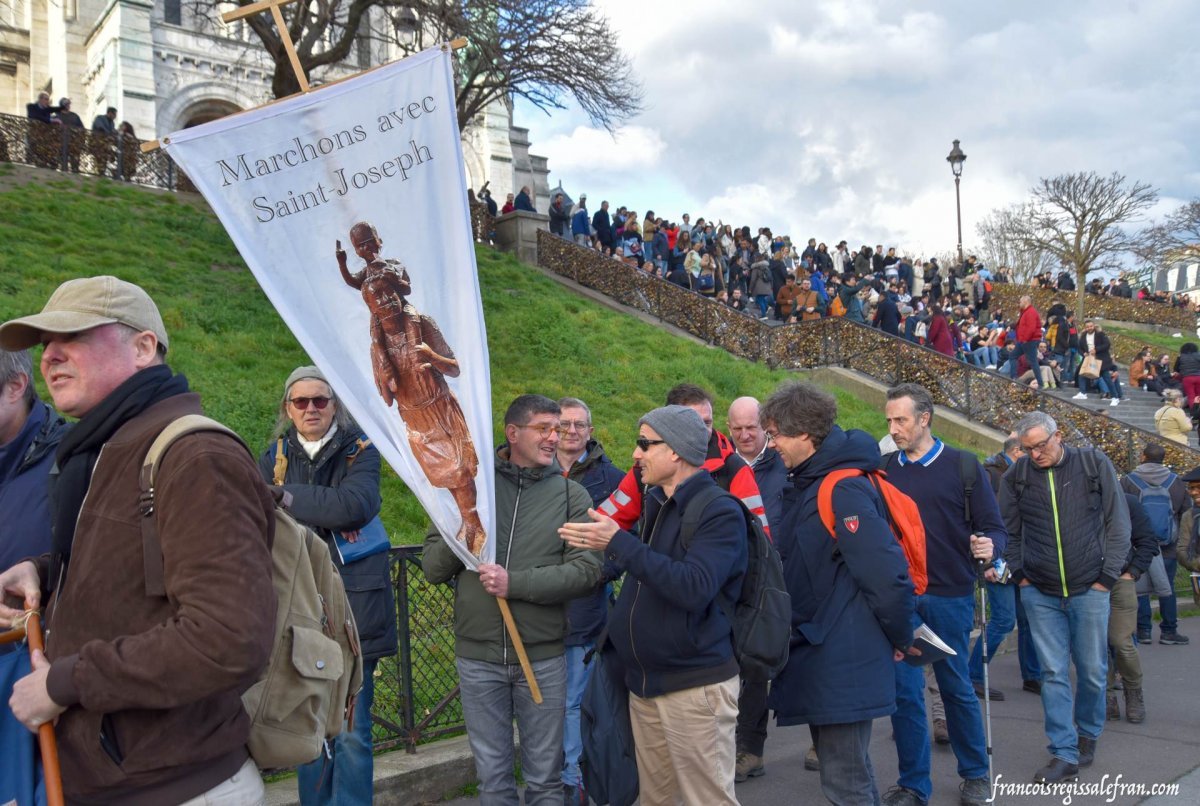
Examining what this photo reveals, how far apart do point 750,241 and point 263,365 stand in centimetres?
1651

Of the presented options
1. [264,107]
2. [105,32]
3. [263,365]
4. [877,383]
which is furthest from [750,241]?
[264,107]

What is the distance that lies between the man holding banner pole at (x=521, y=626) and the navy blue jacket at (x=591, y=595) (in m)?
0.32

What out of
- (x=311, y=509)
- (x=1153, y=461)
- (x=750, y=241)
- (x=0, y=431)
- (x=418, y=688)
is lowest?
(x=418, y=688)

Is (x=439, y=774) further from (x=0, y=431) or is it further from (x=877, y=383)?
(x=877, y=383)

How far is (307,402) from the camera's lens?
14.5ft

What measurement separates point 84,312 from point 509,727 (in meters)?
2.72

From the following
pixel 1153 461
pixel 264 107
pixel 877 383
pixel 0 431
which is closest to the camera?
pixel 0 431

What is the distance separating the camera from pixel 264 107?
4.09m

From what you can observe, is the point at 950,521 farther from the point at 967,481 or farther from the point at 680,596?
the point at 680,596

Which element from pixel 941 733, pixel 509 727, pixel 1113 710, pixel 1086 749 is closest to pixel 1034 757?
pixel 1086 749

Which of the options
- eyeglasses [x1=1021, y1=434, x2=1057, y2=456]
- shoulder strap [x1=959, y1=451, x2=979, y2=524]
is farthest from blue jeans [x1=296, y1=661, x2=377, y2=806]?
eyeglasses [x1=1021, y1=434, x2=1057, y2=456]

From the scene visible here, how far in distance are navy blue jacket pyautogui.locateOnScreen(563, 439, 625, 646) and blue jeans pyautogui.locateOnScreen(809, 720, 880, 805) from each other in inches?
48.2

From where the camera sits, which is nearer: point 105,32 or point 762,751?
point 762,751

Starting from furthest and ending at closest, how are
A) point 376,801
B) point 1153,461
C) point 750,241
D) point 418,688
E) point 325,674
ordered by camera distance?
point 750,241
point 1153,461
point 418,688
point 376,801
point 325,674
